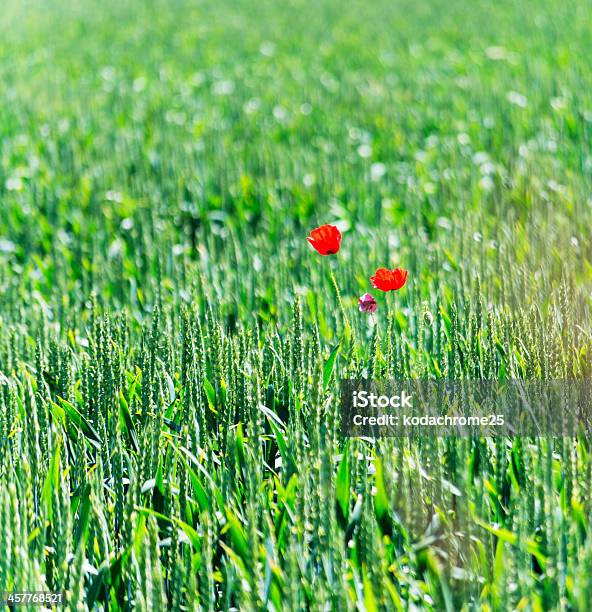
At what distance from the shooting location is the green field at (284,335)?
5.00 ft

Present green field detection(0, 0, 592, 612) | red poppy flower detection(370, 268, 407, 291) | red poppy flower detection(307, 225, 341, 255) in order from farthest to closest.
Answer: red poppy flower detection(307, 225, 341, 255) → red poppy flower detection(370, 268, 407, 291) → green field detection(0, 0, 592, 612)

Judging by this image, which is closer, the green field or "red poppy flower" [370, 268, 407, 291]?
the green field

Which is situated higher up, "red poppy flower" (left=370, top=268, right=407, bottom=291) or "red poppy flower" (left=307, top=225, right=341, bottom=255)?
"red poppy flower" (left=307, top=225, right=341, bottom=255)

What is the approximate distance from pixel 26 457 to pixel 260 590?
0.61 metres

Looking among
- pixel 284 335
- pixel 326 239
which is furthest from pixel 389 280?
pixel 284 335

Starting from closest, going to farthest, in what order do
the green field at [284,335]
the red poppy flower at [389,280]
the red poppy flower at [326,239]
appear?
the green field at [284,335], the red poppy flower at [389,280], the red poppy flower at [326,239]

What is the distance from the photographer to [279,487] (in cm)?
170

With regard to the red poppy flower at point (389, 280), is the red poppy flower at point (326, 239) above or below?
above

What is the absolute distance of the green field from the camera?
5.00ft

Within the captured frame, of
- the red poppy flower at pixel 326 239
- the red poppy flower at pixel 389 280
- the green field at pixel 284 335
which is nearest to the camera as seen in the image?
the green field at pixel 284 335

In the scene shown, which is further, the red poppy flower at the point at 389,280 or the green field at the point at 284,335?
the red poppy flower at the point at 389,280

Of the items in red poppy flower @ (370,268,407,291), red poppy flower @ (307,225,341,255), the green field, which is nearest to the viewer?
the green field

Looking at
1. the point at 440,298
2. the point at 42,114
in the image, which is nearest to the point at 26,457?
the point at 440,298

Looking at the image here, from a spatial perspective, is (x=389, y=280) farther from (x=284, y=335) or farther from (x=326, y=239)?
(x=284, y=335)
